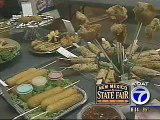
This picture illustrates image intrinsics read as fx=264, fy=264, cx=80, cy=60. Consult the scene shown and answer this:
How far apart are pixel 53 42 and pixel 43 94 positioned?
63cm

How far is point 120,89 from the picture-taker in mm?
954

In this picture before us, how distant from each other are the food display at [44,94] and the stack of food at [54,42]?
0.35 meters

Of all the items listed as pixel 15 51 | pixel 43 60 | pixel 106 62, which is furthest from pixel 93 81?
pixel 15 51

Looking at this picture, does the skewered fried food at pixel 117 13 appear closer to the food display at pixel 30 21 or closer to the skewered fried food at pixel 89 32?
the skewered fried food at pixel 89 32

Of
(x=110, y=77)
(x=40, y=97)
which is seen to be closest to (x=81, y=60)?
(x=110, y=77)

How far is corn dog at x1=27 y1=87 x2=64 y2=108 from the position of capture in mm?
1088

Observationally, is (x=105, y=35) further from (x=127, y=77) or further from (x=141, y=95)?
(x=141, y=95)

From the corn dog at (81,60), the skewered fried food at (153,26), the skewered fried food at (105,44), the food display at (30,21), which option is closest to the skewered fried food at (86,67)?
the corn dog at (81,60)

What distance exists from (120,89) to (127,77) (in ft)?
0.69

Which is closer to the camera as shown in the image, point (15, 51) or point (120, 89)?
point (120, 89)

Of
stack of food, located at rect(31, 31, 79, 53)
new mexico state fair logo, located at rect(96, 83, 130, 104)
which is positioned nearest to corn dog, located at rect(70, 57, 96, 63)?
stack of food, located at rect(31, 31, 79, 53)

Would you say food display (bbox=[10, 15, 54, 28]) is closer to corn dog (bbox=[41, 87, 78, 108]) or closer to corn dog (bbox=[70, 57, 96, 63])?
corn dog (bbox=[70, 57, 96, 63])

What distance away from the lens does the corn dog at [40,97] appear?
109 centimetres

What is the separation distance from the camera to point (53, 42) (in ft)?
5.56
